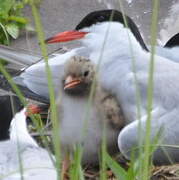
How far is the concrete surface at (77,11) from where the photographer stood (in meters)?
4.00

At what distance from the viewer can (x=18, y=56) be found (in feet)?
9.89

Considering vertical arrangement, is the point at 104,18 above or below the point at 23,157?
above

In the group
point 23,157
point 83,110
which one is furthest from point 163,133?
point 23,157

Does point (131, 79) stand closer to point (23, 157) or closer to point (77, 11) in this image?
point (23, 157)

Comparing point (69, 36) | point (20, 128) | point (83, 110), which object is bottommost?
point (20, 128)

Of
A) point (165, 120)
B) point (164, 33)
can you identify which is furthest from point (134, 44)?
point (164, 33)

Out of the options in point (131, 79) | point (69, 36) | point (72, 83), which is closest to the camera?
point (72, 83)

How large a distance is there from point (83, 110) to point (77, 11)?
173 centimetres

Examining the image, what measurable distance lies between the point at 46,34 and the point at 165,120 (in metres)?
1.60

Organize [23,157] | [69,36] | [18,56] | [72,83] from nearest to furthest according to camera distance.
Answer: [23,157] < [72,83] < [69,36] < [18,56]

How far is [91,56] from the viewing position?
2.78 meters

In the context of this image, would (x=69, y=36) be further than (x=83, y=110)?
Yes

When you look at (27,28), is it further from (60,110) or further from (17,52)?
(60,110)

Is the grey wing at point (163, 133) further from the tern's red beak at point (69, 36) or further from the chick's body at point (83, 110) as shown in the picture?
the tern's red beak at point (69, 36)
